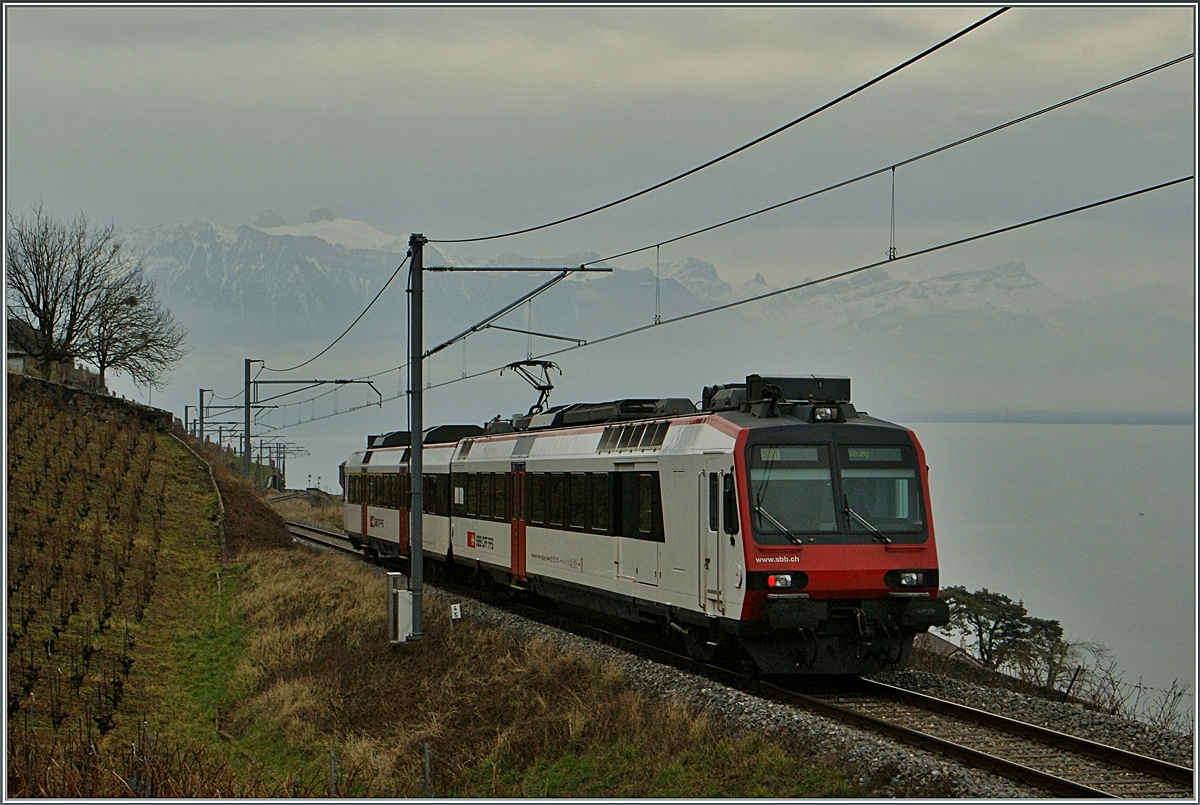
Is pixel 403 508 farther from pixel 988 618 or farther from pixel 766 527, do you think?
pixel 988 618

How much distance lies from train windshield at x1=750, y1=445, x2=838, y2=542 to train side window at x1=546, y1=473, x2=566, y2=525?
6253 mm

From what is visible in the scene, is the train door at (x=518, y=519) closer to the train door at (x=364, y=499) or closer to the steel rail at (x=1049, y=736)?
the steel rail at (x=1049, y=736)

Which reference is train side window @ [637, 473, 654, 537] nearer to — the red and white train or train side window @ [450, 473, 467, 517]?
the red and white train

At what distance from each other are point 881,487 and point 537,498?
26.7 feet

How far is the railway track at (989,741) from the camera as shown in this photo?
32.3 ft

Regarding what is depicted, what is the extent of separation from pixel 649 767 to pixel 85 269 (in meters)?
51.6

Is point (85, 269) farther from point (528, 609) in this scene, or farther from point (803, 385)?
point (803, 385)

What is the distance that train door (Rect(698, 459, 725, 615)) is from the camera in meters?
14.1

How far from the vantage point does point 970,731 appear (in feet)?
38.9

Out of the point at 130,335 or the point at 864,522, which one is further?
the point at 130,335

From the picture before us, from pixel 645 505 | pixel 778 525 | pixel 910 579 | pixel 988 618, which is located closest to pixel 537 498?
pixel 645 505

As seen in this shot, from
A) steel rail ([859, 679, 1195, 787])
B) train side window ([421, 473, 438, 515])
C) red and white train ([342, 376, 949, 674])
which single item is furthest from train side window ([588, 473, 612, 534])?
train side window ([421, 473, 438, 515])

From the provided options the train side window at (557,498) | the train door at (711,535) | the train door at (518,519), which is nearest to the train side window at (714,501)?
the train door at (711,535)

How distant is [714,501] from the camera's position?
14.3 meters
